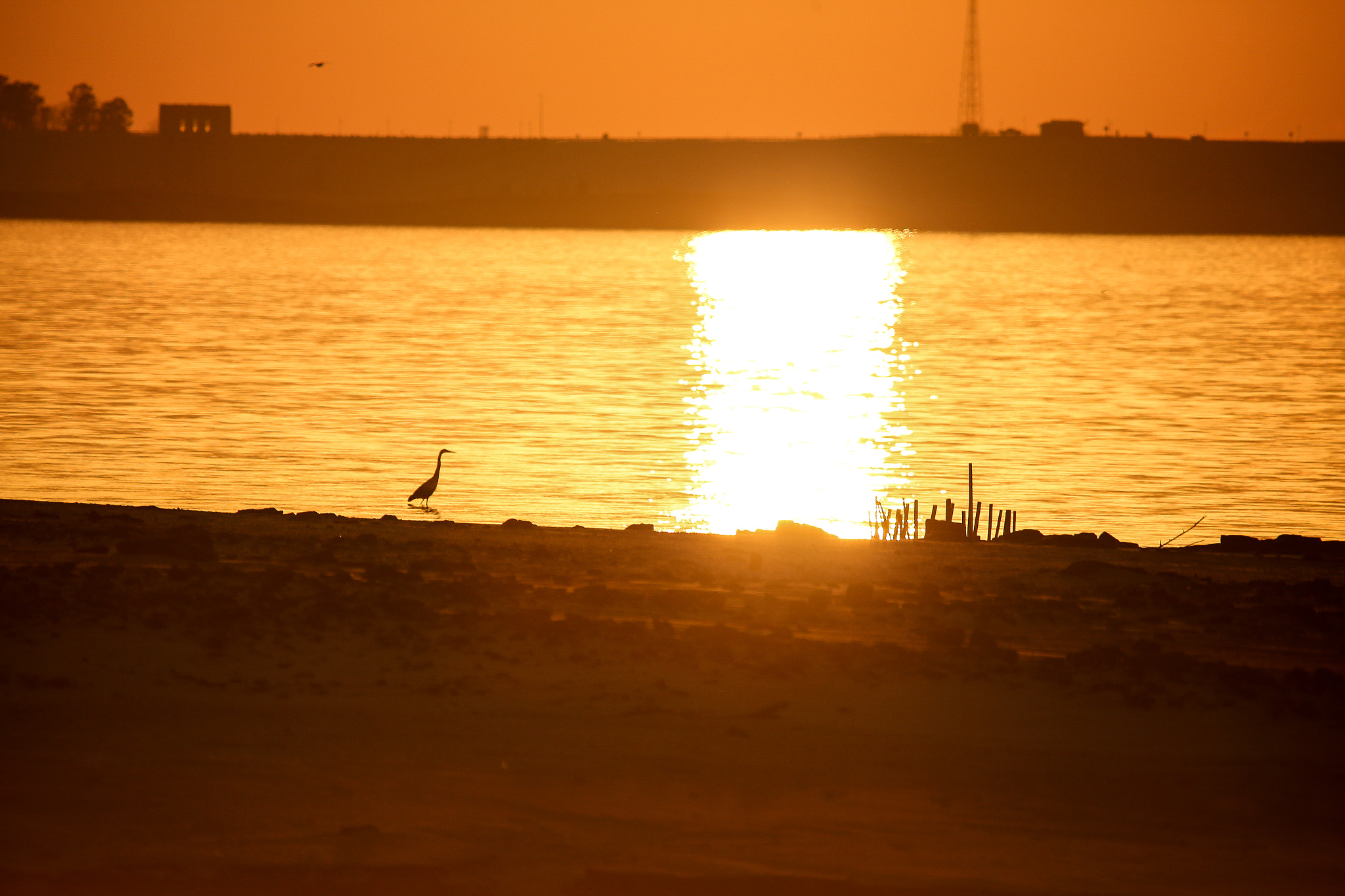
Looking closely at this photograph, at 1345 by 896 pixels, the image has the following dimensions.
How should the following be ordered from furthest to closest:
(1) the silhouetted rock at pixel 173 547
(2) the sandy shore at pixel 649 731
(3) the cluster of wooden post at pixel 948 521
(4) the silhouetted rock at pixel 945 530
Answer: (3) the cluster of wooden post at pixel 948 521
(4) the silhouetted rock at pixel 945 530
(1) the silhouetted rock at pixel 173 547
(2) the sandy shore at pixel 649 731

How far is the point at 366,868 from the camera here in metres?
6.98

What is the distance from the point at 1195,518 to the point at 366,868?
852 inches

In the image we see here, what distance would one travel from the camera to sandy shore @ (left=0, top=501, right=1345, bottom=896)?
719 cm

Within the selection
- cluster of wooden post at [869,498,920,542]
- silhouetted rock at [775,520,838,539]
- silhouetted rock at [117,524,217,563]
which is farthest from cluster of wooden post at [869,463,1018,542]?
silhouetted rock at [117,524,217,563]

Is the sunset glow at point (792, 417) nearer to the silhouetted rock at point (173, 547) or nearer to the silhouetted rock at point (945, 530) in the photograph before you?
the silhouetted rock at point (945, 530)

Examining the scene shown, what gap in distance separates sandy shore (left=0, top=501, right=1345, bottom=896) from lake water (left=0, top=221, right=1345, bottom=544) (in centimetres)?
1130

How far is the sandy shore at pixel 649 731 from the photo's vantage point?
7191mm

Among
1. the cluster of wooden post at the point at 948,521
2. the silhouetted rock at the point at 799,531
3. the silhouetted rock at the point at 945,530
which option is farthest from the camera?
the cluster of wooden post at the point at 948,521

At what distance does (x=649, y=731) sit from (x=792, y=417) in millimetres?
34703

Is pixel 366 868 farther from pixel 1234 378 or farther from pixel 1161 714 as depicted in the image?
Result: pixel 1234 378

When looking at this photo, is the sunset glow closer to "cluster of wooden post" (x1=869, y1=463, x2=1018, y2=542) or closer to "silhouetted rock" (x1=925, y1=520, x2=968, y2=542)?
"cluster of wooden post" (x1=869, y1=463, x2=1018, y2=542)

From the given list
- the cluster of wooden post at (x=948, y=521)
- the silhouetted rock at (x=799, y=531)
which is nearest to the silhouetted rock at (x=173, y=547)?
the silhouetted rock at (x=799, y=531)

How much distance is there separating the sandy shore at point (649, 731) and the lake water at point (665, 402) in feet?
37.1

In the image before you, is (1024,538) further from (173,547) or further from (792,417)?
(792,417)
